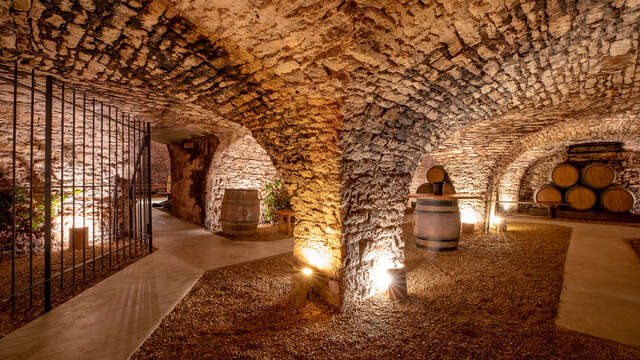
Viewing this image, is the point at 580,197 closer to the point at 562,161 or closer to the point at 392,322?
the point at 562,161

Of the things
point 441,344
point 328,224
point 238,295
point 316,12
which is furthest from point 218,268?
point 316,12

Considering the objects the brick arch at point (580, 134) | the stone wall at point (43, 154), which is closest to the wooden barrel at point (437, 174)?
the brick arch at point (580, 134)

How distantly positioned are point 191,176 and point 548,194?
10.8m

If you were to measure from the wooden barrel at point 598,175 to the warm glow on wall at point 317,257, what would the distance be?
9443mm

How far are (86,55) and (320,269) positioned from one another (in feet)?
9.50


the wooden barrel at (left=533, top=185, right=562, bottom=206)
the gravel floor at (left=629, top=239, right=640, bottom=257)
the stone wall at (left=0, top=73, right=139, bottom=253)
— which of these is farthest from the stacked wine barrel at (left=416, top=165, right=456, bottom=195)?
the stone wall at (left=0, top=73, right=139, bottom=253)

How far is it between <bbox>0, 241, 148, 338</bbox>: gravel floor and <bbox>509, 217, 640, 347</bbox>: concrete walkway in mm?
4465

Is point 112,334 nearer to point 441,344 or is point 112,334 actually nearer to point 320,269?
point 320,269

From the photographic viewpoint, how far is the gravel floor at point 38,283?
2.32 metres

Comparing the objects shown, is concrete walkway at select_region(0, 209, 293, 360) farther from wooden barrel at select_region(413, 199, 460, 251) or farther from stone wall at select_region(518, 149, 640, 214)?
stone wall at select_region(518, 149, 640, 214)

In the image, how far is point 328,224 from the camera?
2779mm

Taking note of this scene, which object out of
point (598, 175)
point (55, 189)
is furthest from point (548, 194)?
point (55, 189)

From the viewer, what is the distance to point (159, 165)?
12.7 meters

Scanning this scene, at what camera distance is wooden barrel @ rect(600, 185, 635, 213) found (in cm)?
730
